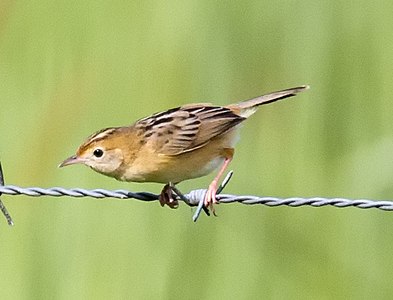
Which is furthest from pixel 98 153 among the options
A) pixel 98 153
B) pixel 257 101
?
pixel 257 101

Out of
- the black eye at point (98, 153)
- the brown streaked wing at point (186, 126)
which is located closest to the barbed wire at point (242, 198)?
the black eye at point (98, 153)

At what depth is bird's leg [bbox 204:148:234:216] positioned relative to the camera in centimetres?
360

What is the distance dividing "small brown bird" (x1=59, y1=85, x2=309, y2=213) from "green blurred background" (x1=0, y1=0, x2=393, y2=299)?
0.07m

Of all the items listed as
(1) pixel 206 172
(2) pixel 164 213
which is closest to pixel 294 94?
(1) pixel 206 172

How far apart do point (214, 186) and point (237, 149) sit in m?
0.35

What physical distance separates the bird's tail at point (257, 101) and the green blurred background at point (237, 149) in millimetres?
47

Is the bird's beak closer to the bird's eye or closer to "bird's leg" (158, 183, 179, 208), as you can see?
→ the bird's eye

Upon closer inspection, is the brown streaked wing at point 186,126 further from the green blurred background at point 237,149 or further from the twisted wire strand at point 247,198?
the twisted wire strand at point 247,198

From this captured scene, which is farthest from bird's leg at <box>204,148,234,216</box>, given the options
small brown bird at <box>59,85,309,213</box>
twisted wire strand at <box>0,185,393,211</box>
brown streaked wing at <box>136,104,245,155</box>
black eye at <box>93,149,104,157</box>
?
black eye at <box>93,149,104,157</box>

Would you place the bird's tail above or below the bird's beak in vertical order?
above

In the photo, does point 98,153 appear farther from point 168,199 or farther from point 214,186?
point 214,186

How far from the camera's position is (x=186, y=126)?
13.2 feet

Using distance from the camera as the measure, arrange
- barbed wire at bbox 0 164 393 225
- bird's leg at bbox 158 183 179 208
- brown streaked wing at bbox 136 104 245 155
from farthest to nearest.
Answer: brown streaked wing at bbox 136 104 245 155
bird's leg at bbox 158 183 179 208
barbed wire at bbox 0 164 393 225

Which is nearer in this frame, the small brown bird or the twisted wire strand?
the twisted wire strand
